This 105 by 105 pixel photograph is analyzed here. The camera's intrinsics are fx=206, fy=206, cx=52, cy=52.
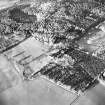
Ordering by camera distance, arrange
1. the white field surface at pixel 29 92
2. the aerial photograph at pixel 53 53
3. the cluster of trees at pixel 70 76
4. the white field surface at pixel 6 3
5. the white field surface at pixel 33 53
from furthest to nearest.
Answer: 1. the white field surface at pixel 6 3
2. the white field surface at pixel 33 53
3. the cluster of trees at pixel 70 76
4. the aerial photograph at pixel 53 53
5. the white field surface at pixel 29 92

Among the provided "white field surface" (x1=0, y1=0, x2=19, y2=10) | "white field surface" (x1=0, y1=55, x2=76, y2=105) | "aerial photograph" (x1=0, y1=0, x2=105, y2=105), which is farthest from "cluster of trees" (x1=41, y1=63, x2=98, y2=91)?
"white field surface" (x1=0, y1=0, x2=19, y2=10)

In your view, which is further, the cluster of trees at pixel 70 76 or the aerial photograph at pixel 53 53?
the cluster of trees at pixel 70 76

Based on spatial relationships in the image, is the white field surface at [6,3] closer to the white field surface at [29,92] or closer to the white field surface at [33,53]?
the white field surface at [33,53]

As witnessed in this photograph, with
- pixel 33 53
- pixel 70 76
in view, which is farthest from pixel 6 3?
pixel 70 76

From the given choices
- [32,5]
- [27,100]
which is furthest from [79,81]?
[32,5]

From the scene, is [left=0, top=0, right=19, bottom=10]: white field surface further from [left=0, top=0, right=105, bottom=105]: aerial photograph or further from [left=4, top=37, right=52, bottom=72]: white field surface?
[left=4, top=37, right=52, bottom=72]: white field surface

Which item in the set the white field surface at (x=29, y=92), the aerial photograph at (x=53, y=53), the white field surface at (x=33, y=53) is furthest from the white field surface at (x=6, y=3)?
the white field surface at (x=29, y=92)

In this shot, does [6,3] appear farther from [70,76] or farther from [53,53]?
[70,76]

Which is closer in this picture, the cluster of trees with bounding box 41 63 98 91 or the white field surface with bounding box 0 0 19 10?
the cluster of trees with bounding box 41 63 98 91

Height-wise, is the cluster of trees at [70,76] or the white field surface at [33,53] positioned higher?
the white field surface at [33,53]
